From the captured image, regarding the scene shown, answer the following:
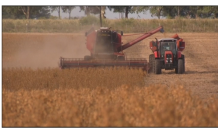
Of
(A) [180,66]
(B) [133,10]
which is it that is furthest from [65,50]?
(B) [133,10]

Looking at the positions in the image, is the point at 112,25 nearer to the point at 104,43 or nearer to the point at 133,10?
the point at 133,10

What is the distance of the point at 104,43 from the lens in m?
26.1

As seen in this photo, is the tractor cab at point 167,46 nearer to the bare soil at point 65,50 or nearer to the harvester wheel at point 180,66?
the harvester wheel at point 180,66

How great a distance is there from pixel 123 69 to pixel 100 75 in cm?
204

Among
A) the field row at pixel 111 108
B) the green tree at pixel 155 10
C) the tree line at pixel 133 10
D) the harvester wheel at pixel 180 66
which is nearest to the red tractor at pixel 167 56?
the harvester wheel at pixel 180 66

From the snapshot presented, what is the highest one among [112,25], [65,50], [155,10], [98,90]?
[155,10]

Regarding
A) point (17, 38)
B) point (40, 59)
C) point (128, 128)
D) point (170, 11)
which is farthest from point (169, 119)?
point (170, 11)

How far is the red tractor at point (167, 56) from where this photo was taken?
25.1 meters

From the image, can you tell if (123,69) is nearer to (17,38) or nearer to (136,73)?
(136,73)

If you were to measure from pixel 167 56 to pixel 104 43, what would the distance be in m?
3.06
